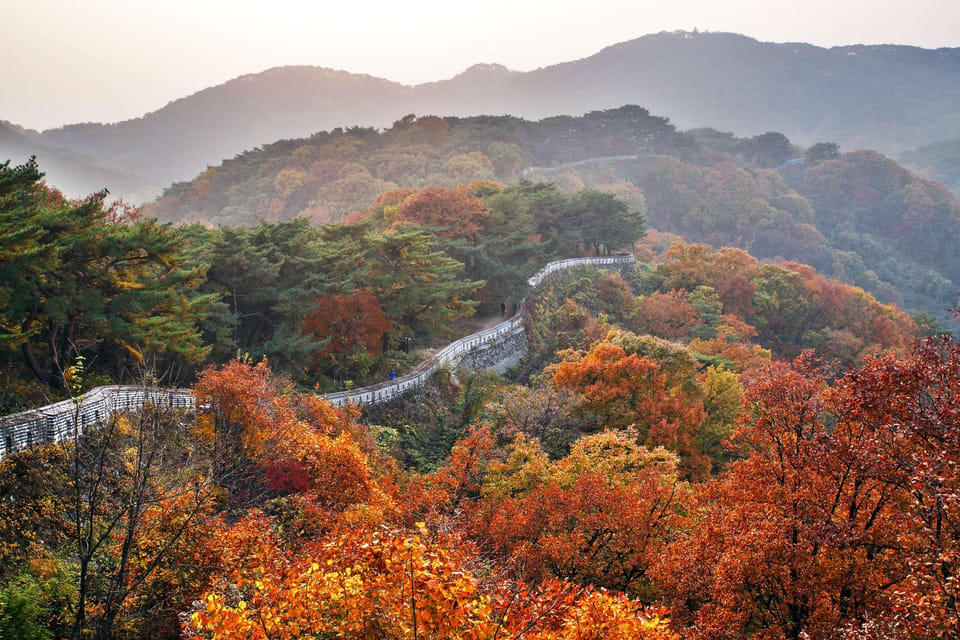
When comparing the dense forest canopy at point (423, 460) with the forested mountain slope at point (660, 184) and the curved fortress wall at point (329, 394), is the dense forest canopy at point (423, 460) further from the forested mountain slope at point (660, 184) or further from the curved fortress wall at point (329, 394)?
the forested mountain slope at point (660, 184)

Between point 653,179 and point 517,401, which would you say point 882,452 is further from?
point 653,179

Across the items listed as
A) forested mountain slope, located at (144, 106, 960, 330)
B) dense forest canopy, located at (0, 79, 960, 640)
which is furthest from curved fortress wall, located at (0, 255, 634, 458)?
forested mountain slope, located at (144, 106, 960, 330)

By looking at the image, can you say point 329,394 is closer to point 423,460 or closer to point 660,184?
point 423,460

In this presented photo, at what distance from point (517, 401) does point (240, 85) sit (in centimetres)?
18312

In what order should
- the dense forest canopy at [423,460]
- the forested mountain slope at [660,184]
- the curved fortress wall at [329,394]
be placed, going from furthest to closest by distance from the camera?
1. the forested mountain slope at [660,184]
2. the curved fortress wall at [329,394]
3. the dense forest canopy at [423,460]

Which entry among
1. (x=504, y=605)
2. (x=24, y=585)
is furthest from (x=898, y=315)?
(x=24, y=585)

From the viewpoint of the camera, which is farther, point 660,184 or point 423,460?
point 660,184

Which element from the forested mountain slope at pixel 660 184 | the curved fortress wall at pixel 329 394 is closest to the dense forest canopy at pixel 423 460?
the curved fortress wall at pixel 329 394

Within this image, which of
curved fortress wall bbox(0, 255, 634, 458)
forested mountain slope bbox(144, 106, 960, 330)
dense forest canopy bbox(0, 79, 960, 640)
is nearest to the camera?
dense forest canopy bbox(0, 79, 960, 640)

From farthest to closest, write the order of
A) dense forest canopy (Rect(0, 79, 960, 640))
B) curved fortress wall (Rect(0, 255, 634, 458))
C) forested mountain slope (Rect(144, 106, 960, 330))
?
forested mountain slope (Rect(144, 106, 960, 330)) → curved fortress wall (Rect(0, 255, 634, 458)) → dense forest canopy (Rect(0, 79, 960, 640))

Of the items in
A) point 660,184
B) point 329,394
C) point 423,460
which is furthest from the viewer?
point 660,184

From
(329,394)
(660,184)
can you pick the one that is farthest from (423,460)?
(660,184)

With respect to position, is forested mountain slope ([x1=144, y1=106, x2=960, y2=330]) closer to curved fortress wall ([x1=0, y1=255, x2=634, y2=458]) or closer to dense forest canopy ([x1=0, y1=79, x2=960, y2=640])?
curved fortress wall ([x1=0, y1=255, x2=634, y2=458])

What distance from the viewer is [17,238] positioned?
15.7 meters
